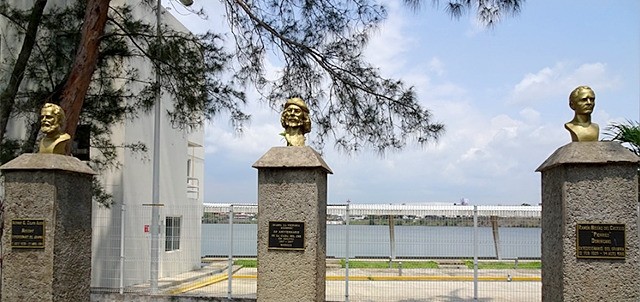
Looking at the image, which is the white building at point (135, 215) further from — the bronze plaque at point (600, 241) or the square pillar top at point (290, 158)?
the bronze plaque at point (600, 241)

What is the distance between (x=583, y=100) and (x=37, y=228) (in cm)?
597

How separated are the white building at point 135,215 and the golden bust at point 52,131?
14.3ft

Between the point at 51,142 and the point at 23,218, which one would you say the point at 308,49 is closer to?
the point at 51,142

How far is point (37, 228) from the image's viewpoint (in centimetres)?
719

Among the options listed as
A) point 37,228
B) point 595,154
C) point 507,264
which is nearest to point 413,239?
point 507,264

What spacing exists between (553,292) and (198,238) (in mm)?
8371

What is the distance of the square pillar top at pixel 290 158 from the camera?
281 inches

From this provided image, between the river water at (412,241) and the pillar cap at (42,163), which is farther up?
the pillar cap at (42,163)

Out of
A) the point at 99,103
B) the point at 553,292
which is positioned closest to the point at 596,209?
the point at 553,292

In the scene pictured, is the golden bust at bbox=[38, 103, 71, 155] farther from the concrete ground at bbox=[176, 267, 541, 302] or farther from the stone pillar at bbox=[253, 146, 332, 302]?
the concrete ground at bbox=[176, 267, 541, 302]

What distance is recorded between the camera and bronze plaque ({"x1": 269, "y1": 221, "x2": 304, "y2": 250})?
7.19 metres

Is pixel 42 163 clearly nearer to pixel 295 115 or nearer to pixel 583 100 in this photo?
pixel 295 115

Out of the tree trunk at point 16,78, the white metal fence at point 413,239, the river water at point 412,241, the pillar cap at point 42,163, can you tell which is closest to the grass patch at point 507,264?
the white metal fence at point 413,239

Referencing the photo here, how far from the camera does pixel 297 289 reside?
716cm
